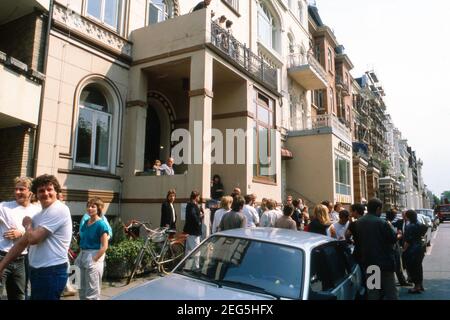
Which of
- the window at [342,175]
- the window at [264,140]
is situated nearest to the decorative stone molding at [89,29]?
the window at [264,140]

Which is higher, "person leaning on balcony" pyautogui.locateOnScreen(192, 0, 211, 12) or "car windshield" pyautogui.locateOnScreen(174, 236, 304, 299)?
"person leaning on balcony" pyautogui.locateOnScreen(192, 0, 211, 12)

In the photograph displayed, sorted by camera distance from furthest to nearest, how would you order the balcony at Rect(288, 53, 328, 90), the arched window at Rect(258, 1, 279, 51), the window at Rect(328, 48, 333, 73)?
1. the window at Rect(328, 48, 333, 73)
2. the balcony at Rect(288, 53, 328, 90)
3. the arched window at Rect(258, 1, 279, 51)

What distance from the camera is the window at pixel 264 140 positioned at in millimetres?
13992

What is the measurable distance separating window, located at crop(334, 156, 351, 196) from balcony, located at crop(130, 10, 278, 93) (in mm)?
11813

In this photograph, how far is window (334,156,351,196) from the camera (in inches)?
862

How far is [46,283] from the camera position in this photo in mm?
3477

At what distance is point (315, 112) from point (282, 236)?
25.5m

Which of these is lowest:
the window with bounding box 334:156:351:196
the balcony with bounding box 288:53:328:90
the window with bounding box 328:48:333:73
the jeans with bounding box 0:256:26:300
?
the jeans with bounding box 0:256:26:300

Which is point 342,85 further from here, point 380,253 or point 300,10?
point 380,253

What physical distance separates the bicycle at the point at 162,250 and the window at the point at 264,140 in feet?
17.7

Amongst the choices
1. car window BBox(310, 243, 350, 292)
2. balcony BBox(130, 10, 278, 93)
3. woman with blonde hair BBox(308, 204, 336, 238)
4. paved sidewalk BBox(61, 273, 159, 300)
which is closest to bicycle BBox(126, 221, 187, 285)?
paved sidewalk BBox(61, 273, 159, 300)

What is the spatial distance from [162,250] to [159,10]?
31.4ft

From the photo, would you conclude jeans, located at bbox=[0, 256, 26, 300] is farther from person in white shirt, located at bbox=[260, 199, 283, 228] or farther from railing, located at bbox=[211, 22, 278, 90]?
railing, located at bbox=[211, 22, 278, 90]
